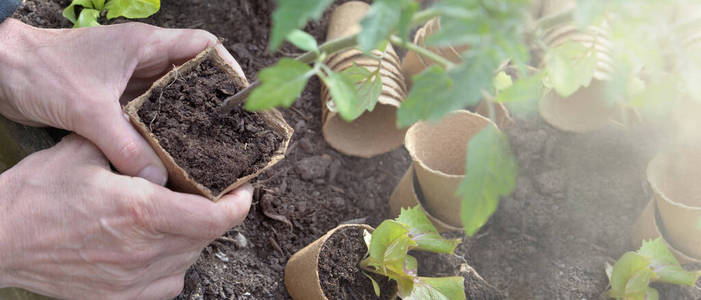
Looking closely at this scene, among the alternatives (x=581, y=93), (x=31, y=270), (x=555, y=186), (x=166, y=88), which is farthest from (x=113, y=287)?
(x=581, y=93)

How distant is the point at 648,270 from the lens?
4.60 ft

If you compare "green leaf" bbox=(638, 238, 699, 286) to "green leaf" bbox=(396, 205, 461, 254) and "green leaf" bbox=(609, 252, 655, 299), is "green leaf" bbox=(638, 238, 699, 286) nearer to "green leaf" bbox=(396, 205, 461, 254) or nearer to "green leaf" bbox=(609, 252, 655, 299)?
"green leaf" bbox=(609, 252, 655, 299)

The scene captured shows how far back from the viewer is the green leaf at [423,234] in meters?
1.39

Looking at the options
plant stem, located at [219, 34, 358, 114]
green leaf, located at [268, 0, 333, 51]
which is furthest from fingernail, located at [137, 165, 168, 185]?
green leaf, located at [268, 0, 333, 51]

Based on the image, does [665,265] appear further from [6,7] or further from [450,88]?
[6,7]

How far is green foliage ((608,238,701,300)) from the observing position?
4.62ft

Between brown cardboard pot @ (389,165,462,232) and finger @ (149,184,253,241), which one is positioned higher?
finger @ (149,184,253,241)

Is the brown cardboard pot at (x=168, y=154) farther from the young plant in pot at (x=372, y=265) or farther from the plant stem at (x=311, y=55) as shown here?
the young plant in pot at (x=372, y=265)

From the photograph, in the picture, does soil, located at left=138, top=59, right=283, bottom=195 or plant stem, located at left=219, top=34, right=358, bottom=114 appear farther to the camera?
soil, located at left=138, top=59, right=283, bottom=195

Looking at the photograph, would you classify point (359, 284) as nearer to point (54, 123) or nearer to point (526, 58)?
point (54, 123)

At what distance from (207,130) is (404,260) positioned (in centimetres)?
53

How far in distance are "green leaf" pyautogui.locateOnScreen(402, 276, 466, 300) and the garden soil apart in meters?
0.20

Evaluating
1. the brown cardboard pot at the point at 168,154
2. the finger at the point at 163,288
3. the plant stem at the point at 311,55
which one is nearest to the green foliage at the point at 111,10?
the brown cardboard pot at the point at 168,154

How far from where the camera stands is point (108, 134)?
44.0 inches
